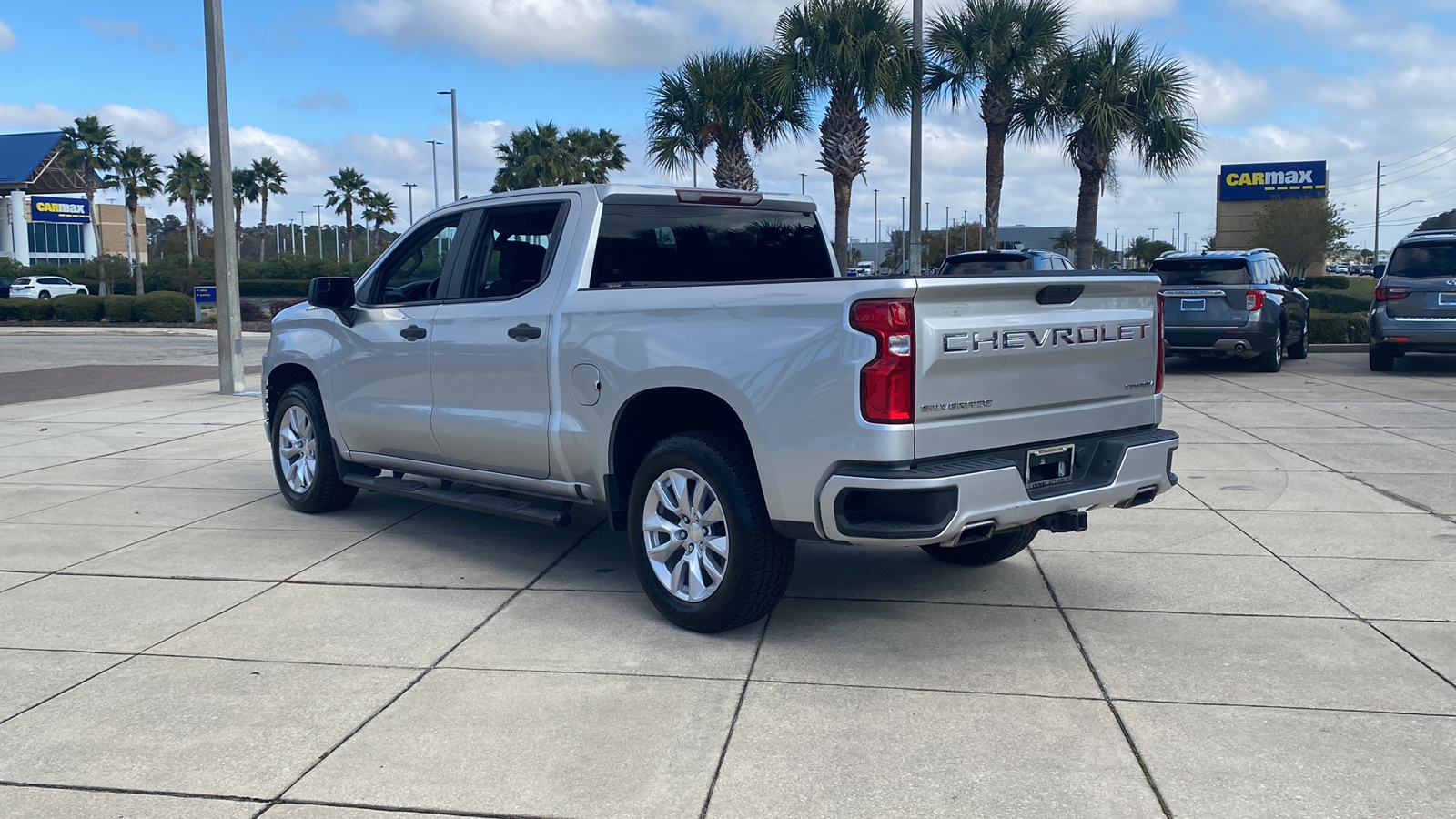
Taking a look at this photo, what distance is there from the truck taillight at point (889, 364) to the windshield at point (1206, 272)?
42.6 feet

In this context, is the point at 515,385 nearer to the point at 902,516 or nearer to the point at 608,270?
the point at 608,270

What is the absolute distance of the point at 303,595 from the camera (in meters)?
5.88

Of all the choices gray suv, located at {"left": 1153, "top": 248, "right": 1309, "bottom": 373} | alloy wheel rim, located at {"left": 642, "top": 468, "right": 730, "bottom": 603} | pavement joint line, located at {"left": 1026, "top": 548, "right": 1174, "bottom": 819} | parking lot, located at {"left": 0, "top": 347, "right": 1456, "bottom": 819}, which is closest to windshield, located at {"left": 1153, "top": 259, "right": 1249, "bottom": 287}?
gray suv, located at {"left": 1153, "top": 248, "right": 1309, "bottom": 373}

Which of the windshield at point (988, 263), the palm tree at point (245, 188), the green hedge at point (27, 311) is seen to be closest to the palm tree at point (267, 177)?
the palm tree at point (245, 188)

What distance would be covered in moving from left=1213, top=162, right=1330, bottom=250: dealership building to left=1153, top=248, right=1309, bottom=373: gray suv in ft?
174

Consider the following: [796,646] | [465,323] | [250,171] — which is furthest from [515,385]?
[250,171]

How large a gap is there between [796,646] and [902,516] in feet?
2.92

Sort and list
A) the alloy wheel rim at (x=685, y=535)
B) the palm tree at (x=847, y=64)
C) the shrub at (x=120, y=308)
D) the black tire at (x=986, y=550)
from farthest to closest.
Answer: the shrub at (x=120, y=308) → the palm tree at (x=847, y=64) → the black tire at (x=986, y=550) → the alloy wheel rim at (x=685, y=535)

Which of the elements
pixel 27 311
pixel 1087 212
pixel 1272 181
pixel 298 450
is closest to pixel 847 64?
pixel 1087 212

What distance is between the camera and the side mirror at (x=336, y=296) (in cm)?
707

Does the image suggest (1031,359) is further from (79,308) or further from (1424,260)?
(79,308)

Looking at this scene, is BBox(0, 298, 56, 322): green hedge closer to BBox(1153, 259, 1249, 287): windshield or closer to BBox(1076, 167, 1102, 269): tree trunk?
BBox(1076, 167, 1102, 269): tree trunk

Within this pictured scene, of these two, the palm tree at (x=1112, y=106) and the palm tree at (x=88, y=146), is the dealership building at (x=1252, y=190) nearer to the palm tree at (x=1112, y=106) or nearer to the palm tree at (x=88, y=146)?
the palm tree at (x=1112, y=106)

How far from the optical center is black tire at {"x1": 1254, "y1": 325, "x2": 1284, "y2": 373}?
16.8 metres
